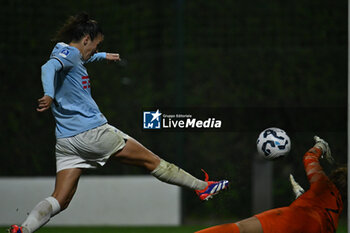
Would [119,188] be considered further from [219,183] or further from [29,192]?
[219,183]

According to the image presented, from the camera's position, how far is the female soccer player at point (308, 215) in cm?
465

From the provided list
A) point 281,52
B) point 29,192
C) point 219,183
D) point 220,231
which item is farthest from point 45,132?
point 220,231

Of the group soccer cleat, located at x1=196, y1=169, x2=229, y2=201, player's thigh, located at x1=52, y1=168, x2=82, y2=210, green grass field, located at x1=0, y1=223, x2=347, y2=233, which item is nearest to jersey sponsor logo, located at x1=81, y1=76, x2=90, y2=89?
player's thigh, located at x1=52, y1=168, x2=82, y2=210

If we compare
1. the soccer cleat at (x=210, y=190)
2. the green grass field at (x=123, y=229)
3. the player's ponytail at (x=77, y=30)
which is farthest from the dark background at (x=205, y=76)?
the player's ponytail at (x=77, y=30)

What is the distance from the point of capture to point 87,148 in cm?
523

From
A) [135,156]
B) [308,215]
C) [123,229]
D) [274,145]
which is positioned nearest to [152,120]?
[123,229]

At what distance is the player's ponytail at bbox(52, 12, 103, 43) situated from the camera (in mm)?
5398

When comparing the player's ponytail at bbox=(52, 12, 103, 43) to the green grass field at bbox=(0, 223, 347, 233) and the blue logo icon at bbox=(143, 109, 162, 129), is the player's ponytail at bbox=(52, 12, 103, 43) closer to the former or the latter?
the blue logo icon at bbox=(143, 109, 162, 129)

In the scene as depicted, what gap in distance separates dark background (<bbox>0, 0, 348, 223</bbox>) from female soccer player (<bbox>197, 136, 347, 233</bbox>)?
187 inches

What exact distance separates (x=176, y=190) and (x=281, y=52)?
239cm

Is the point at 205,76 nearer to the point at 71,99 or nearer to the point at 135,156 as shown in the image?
the point at 135,156

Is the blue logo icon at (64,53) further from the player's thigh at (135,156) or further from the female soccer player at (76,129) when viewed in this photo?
the player's thigh at (135,156)

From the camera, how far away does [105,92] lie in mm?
9898

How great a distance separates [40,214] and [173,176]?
1108mm
